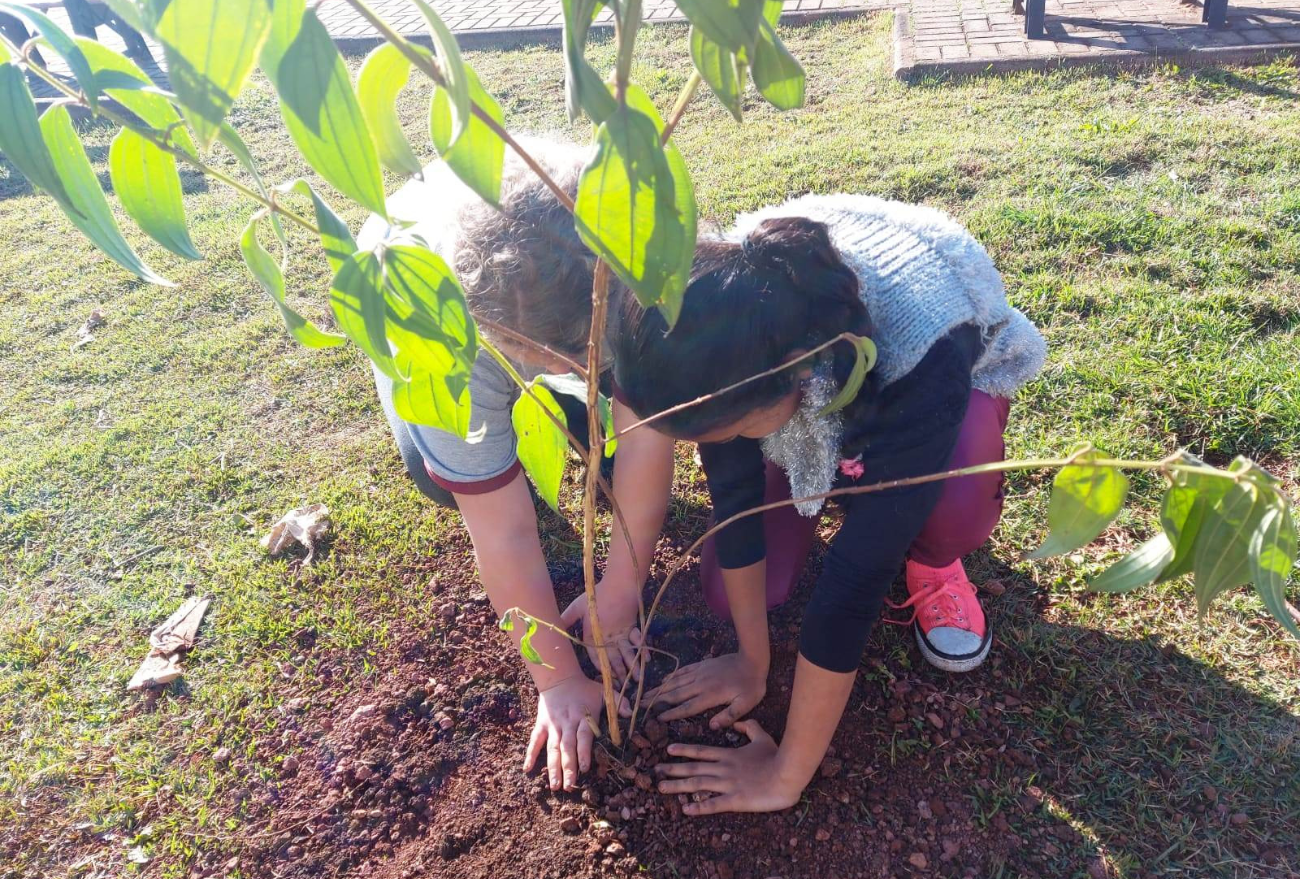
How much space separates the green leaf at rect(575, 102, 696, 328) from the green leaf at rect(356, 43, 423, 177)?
0.49ft

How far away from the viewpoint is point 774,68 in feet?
2.10

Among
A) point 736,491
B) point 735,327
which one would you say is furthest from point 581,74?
point 736,491

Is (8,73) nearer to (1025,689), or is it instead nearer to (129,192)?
(129,192)

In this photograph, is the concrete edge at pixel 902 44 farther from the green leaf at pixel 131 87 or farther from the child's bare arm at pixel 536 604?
the green leaf at pixel 131 87

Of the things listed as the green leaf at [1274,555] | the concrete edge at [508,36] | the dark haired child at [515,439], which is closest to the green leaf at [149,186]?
the dark haired child at [515,439]

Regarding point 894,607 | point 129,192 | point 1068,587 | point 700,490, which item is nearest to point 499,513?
point 700,490

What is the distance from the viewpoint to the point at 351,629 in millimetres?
2061

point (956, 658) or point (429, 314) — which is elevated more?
point (429, 314)

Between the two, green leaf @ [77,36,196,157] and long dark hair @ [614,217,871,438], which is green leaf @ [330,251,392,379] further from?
long dark hair @ [614,217,871,438]

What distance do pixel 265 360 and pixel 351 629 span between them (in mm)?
1610

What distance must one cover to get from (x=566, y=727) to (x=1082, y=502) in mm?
1203

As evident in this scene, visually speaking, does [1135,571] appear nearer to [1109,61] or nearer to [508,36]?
[1109,61]

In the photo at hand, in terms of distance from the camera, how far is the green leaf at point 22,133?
61cm

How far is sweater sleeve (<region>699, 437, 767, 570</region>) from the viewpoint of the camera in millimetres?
1570
